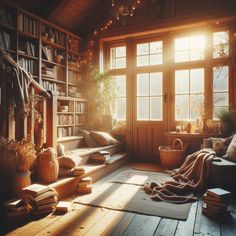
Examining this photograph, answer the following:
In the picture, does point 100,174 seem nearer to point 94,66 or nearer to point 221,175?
point 221,175

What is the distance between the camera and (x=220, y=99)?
4926mm

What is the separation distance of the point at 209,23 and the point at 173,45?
86 centimetres

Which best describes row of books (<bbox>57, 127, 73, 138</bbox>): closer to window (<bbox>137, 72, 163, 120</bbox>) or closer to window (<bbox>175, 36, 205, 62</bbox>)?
window (<bbox>137, 72, 163, 120</bbox>)

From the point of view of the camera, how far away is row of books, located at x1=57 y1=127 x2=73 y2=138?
4.90 m

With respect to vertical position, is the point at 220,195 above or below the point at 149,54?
below

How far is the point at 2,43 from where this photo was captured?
12.8 feet

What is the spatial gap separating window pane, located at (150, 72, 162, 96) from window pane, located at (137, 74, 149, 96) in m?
0.11

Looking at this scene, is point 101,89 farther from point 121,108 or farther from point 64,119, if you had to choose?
point 64,119

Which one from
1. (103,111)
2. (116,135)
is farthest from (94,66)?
(116,135)

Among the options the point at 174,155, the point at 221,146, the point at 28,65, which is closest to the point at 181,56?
the point at 174,155

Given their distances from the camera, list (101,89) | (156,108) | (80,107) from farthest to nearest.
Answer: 1. (101,89)
2. (80,107)
3. (156,108)

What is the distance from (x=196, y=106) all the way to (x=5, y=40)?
3.96 meters

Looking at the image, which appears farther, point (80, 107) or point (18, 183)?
point (80, 107)

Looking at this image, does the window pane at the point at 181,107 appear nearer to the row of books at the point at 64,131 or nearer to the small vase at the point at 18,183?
the row of books at the point at 64,131
